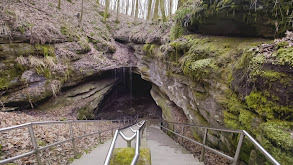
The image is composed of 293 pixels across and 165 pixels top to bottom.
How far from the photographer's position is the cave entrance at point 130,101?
16258 millimetres

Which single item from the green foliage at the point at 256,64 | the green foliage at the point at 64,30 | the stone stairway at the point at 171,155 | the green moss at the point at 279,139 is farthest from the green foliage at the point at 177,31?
the green foliage at the point at 64,30

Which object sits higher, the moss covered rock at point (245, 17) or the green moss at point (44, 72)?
the moss covered rock at point (245, 17)

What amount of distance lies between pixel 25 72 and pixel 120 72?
8031mm

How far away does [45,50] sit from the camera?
8.27 m

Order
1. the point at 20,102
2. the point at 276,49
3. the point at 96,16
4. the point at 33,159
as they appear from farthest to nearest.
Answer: the point at 96,16 → the point at 20,102 → the point at 33,159 → the point at 276,49

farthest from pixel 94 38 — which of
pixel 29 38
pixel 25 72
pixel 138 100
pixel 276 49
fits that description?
pixel 276 49

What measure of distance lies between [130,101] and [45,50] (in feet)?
37.9

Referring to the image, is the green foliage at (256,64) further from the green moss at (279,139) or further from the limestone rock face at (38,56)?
the limestone rock face at (38,56)

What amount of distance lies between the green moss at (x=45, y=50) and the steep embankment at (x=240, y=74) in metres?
7.26

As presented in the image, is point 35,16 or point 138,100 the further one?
point 138,100

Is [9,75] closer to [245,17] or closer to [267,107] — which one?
[267,107]

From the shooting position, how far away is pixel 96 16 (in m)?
17.2

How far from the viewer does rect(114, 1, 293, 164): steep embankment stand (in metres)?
2.62

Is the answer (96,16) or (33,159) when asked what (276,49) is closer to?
(33,159)
